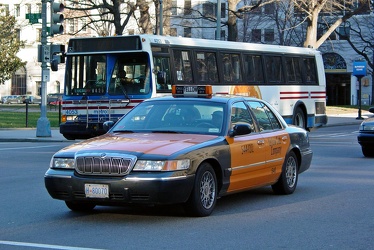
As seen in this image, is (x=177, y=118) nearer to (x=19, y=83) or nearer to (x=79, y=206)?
(x=79, y=206)

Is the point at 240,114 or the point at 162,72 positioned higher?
the point at 162,72

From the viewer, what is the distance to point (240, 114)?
11.1 metres

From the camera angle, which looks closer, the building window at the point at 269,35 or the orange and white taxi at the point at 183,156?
the orange and white taxi at the point at 183,156

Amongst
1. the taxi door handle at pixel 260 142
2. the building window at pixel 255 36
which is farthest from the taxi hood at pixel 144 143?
the building window at pixel 255 36

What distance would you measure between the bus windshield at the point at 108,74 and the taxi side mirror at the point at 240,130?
10663 mm

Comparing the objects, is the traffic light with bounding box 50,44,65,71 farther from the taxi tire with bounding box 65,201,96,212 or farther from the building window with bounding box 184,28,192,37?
the building window with bounding box 184,28,192,37

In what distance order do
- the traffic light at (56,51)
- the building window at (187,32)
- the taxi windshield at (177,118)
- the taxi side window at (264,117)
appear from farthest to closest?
the building window at (187,32) → the traffic light at (56,51) → the taxi side window at (264,117) → the taxi windshield at (177,118)

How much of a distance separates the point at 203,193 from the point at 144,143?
977 millimetres

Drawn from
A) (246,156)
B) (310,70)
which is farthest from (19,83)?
(246,156)

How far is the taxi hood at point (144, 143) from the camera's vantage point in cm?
946

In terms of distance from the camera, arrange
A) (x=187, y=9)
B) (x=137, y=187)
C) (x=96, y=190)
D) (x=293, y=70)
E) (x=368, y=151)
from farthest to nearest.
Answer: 1. (x=187, y=9)
2. (x=293, y=70)
3. (x=368, y=151)
4. (x=96, y=190)
5. (x=137, y=187)

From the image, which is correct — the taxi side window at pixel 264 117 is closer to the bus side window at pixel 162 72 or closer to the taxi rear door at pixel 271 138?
the taxi rear door at pixel 271 138

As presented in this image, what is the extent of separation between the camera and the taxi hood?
9.46m

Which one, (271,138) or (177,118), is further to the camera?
(271,138)
